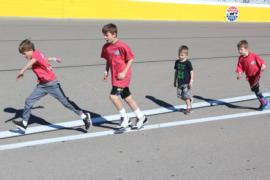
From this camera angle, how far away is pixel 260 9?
1120 inches

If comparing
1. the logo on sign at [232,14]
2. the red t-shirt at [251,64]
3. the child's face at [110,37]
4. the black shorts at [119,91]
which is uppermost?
the logo on sign at [232,14]

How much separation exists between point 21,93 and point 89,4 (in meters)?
15.9

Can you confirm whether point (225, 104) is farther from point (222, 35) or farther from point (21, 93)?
point (222, 35)

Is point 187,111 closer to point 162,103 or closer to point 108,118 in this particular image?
point 162,103

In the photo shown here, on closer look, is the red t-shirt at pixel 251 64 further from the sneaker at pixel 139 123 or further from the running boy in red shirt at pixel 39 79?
the running boy in red shirt at pixel 39 79

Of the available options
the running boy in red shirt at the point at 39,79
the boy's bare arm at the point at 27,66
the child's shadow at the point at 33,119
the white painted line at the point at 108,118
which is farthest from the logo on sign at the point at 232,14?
the boy's bare arm at the point at 27,66

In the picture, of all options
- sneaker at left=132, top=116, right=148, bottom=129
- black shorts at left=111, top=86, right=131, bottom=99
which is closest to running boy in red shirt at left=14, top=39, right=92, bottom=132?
black shorts at left=111, top=86, right=131, bottom=99

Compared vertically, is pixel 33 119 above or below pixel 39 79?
below

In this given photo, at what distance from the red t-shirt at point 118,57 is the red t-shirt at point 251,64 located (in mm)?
2141

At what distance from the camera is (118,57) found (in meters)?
6.20

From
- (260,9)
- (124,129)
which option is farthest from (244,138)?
(260,9)

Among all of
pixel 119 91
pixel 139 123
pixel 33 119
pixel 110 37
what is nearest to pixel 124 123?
pixel 139 123

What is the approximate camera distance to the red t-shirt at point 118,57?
20.2 ft

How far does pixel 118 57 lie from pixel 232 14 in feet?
74.1
